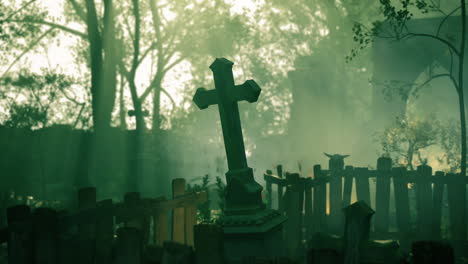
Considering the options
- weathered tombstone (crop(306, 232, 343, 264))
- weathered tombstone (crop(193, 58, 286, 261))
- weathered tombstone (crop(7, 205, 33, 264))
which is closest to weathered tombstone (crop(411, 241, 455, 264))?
weathered tombstone (crop(306, 232, 343, 264))

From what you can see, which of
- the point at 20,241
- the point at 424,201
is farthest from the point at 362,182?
the point at 20,241

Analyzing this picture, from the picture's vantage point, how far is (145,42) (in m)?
25.2

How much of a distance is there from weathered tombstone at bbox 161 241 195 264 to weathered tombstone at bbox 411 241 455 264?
1333 millimetres

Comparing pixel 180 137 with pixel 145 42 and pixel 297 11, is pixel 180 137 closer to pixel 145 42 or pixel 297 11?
pixel 145 42

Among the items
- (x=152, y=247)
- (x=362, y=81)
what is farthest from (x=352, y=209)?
(x=362, y=81)

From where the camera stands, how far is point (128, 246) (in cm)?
274

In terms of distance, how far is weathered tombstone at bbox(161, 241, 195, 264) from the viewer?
2.70m

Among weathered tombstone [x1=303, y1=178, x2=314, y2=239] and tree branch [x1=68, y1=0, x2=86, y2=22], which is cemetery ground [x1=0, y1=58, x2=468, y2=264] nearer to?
weathered tombstone [x1=303, y1=178, x2=314, y2=239]

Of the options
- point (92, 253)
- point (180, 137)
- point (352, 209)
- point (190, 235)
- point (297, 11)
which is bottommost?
point (190, 235)

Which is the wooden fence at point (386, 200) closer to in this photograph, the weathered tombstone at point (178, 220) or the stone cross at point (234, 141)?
the weathered tombstone at point (178, 220)

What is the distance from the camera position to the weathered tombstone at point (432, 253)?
208cm

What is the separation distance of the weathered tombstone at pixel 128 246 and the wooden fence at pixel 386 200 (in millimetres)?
4375

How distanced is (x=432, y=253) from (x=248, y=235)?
2403mm

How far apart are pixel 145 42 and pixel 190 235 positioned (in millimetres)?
21009
